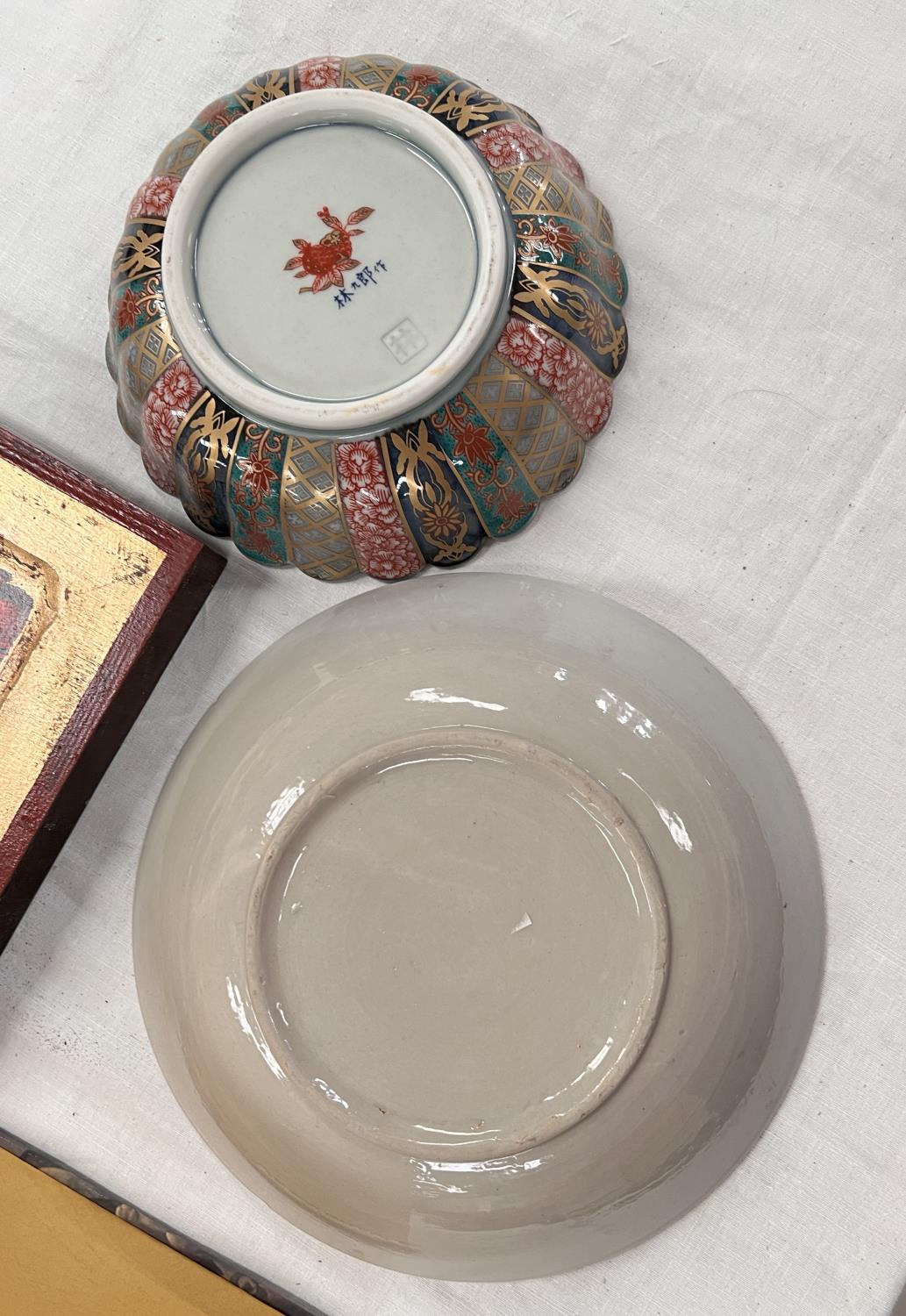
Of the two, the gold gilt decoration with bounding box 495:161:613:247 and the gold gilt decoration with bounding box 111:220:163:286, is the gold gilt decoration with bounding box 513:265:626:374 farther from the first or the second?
the gold gilt decoration with bounding box 111:220:163:286

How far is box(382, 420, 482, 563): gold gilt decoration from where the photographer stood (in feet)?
1.81

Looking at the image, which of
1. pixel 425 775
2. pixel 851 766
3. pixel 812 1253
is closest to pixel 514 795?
pixel 425 775

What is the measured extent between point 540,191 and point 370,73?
4.6 inches

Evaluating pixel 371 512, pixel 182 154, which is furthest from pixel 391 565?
pixel 182 154

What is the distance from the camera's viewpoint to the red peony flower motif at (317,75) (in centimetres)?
59

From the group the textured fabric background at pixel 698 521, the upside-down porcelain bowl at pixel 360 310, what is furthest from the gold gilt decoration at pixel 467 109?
the textured fabric background at pixel 698 521

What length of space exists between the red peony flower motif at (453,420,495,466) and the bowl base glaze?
13 cm

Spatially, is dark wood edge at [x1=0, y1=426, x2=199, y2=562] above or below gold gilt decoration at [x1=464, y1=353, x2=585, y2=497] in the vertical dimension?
below

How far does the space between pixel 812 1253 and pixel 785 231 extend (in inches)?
24.7

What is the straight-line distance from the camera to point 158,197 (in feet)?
1.92

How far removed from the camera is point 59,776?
621 millimetres

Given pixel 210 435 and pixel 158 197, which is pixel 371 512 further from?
pixel 158 197

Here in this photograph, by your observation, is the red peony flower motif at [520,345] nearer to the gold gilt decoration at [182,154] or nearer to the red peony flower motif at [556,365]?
the red peony flower motif at [556,365]

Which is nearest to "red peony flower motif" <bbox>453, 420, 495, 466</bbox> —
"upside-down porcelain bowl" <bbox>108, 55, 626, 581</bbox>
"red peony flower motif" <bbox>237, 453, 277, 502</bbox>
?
"upside-down porcelain bowl" <bbox>108, 55, 626, 581</bbox>
